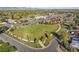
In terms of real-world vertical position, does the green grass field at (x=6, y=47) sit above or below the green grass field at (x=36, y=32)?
below

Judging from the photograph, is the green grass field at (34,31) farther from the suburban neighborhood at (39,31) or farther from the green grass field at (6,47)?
the green grass field at (6,47)

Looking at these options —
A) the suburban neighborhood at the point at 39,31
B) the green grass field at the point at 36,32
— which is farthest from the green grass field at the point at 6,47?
the green grass field at the point at 36,32

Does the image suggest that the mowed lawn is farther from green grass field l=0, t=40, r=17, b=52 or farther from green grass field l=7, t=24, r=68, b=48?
green grass field l=0, t=40, r=17, b=52

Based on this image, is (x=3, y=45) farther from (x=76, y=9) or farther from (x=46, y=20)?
(x=76, y=9)

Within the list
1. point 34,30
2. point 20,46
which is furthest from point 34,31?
point 20,46

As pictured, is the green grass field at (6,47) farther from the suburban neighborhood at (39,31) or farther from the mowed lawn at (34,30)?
the mowed lawn at (34,30)

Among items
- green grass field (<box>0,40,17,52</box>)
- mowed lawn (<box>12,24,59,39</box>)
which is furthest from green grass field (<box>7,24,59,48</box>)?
green grass field (<box>0,40,17,52</box>)
